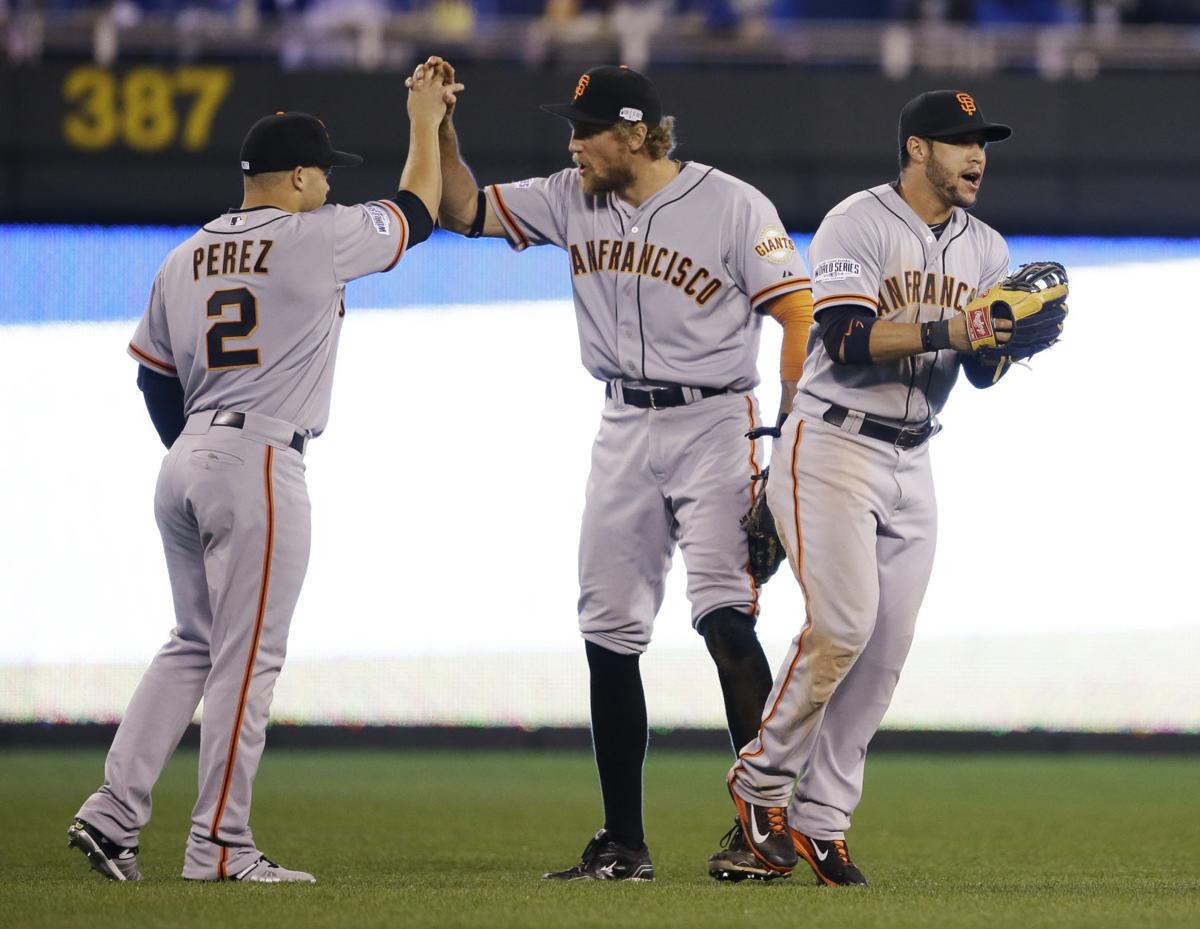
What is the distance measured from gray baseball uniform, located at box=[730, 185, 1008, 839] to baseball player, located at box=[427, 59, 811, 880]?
0.62 feet

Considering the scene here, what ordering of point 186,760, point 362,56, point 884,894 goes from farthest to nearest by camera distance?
point 362,56, point 186,760, point 884,894

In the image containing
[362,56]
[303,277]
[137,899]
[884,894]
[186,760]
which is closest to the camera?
[137,899]

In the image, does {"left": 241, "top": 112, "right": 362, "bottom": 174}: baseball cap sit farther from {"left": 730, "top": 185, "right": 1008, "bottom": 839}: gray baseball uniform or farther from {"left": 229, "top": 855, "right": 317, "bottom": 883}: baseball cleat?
{"left": 229, "top": 855, "right": 317, "bottom": 883}: baseball cleat

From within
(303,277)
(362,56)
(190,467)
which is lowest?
(190,467)

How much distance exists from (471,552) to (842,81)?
3.21 metres

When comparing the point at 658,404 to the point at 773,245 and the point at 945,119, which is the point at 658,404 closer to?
the point at 773,245

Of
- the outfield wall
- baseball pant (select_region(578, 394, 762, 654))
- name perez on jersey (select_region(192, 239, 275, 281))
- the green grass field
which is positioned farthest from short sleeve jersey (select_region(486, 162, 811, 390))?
the outfield wall

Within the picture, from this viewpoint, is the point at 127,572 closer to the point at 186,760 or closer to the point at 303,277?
the point at 186,760

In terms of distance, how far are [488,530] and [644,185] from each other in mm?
4292

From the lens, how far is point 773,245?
186 inches

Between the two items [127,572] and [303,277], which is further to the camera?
[127,572]

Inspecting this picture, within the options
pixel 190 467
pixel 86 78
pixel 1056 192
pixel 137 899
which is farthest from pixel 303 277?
pixel 1056 192

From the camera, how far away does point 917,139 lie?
15.1 ft

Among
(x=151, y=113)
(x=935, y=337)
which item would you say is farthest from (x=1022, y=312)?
(x=151, y=113)
